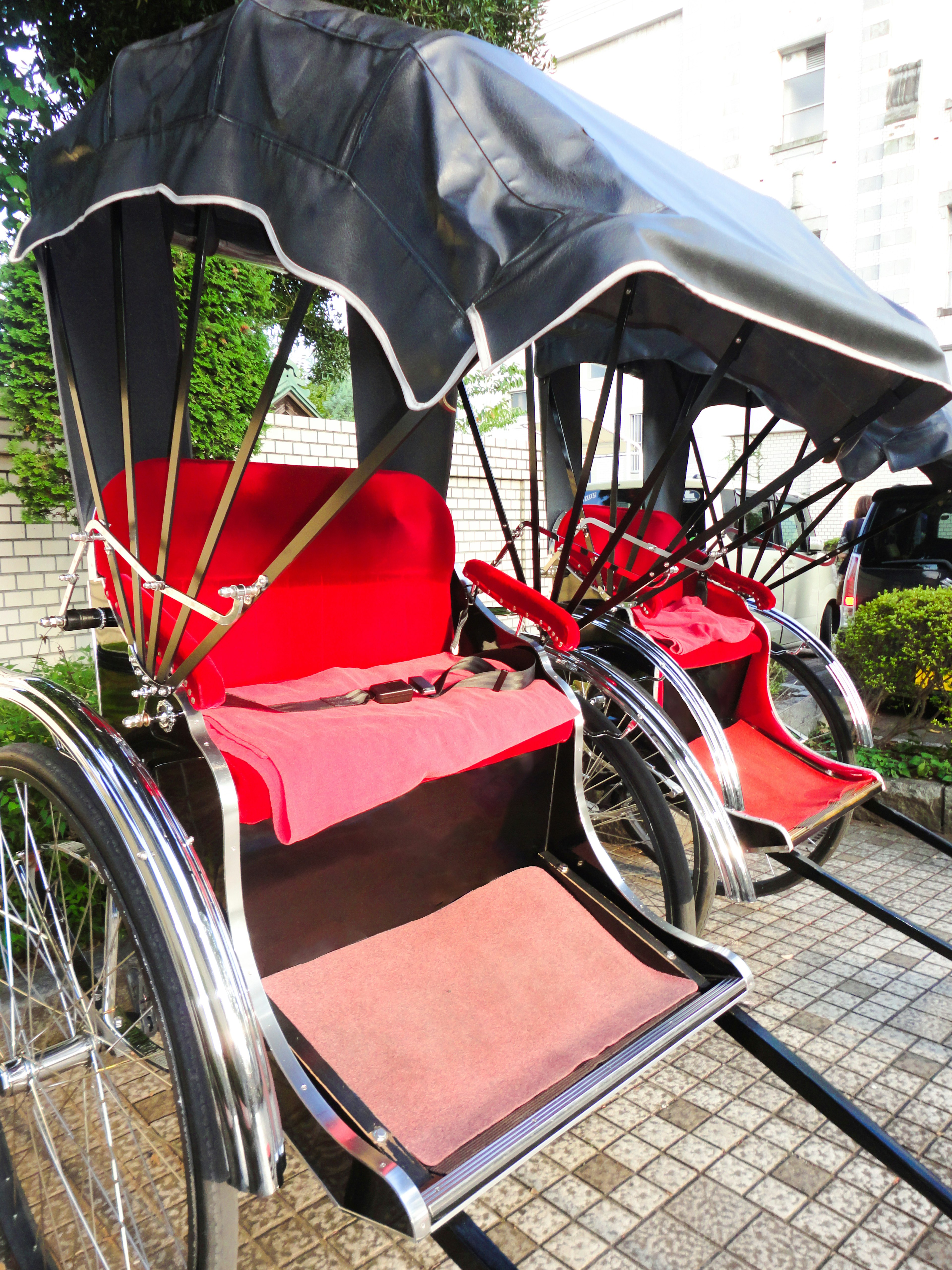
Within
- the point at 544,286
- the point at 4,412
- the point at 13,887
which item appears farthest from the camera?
the point at 4,412

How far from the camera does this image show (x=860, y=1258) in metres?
1.51

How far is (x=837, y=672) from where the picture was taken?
3.23 m

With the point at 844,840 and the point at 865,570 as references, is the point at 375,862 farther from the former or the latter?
the point at 865,570

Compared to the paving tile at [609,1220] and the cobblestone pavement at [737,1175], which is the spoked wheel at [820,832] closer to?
the cobblestone pavement at [737,1175]

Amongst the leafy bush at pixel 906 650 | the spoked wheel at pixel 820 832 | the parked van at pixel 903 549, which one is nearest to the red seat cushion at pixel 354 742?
the spoked wheel at pixel 820 832

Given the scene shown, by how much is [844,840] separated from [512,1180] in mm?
2481

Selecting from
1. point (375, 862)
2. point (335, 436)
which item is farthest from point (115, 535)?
point (335, 436)

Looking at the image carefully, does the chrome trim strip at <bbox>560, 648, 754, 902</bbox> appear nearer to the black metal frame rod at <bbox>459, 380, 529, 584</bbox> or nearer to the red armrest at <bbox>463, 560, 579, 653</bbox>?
the red armrest at <bbox>463, 560, 579, 653</bbox>

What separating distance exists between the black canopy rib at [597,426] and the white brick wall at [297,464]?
0.85 m

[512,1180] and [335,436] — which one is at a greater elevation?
[335,436]

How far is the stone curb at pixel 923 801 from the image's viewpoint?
3.59m

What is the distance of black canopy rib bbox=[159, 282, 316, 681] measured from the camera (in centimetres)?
127

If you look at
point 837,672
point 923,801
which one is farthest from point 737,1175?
point 923,801

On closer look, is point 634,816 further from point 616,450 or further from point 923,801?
point 923,801
